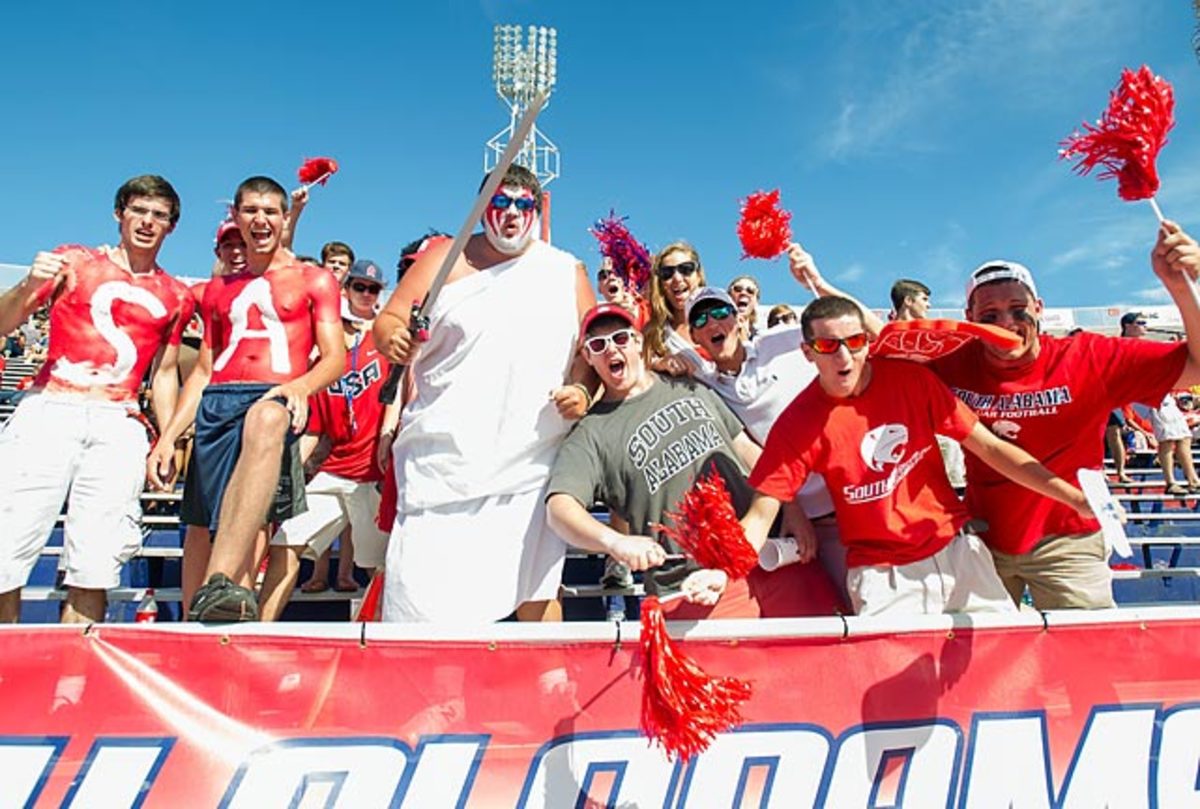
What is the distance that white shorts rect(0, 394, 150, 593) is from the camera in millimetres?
2760

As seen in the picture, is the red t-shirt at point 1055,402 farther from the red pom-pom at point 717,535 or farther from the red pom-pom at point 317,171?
the red pom-pom at point 317,171

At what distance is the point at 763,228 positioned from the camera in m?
3.30

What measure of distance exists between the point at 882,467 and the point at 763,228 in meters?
1.27

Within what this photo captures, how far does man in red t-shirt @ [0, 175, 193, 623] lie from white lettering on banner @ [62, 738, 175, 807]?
112 centimetres

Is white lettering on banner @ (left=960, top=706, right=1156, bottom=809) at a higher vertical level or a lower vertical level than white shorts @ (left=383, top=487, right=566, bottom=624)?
lower

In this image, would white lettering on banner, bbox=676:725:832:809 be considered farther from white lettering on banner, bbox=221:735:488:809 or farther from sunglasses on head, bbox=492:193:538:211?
sunglasses on head, bbox=492:193:538:211

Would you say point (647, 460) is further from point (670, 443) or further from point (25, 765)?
point (25, 765)

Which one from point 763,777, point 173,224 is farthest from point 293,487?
point 763,777

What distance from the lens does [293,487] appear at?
2859 millimetres

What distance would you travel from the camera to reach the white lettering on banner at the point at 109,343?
291 centimetres

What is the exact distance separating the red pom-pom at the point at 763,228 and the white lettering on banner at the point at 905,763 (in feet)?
6.41

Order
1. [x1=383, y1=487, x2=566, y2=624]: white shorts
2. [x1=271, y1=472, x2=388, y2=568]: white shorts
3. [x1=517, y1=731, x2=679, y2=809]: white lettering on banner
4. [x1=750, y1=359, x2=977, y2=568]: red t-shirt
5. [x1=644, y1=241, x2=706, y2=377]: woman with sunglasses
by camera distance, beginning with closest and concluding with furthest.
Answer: [x1=517, y1=731, x2=679, y2=809]: white lettering on banner
[x1=383, y1=487, x2=566, y2=624]: white shorts
[x1=750, y1=359, x2=977, y2=568]: red t-shirt
[x1=644, y1=241, x2=706, y2=377]: woman with sunglasses
[x1=271, y1=472, x2=388, y2=568]: white shorts

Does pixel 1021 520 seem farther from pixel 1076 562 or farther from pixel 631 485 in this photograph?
pixel 631 485

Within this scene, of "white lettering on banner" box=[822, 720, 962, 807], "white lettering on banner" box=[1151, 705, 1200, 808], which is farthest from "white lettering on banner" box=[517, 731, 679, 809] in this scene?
"white lettering on banner" box=[1151, 705, 1200, 808]
